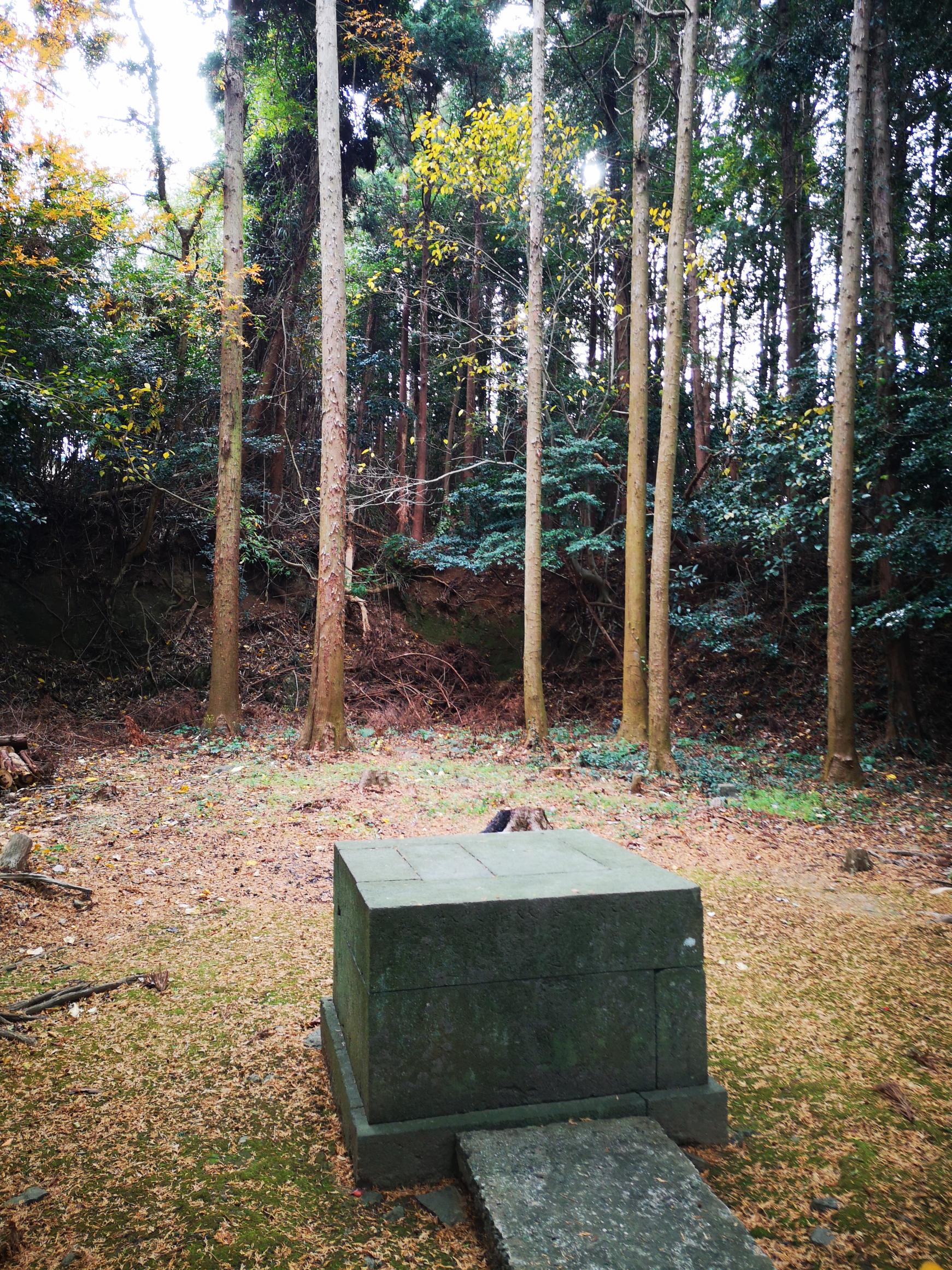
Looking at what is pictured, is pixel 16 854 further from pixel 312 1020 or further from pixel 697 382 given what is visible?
pixel 697 382

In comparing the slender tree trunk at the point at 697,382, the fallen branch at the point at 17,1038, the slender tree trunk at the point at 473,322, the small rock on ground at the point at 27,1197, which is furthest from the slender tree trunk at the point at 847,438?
the small rock on ground at the point at 27,1197

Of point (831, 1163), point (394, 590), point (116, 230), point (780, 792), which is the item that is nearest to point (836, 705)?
point (780, 792)

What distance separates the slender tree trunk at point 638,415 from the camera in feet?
33.9

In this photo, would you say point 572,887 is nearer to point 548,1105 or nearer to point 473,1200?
point 548,1105

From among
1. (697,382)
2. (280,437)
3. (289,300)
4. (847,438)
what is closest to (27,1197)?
(847,438)

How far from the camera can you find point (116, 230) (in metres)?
11.1

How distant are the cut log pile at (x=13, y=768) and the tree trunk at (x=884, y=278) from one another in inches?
413

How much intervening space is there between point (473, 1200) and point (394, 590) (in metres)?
13.6

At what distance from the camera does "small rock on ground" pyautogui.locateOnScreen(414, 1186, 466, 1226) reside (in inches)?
94.2

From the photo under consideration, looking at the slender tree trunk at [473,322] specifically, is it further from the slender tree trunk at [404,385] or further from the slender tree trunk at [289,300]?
the slender tree trunk at [289,300]

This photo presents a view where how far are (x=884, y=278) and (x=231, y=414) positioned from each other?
9172 mm

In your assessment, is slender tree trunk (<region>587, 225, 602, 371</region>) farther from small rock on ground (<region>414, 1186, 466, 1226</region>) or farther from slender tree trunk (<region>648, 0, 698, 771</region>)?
small rock on ground (<region>414, 1186, 466, 1226</region>)

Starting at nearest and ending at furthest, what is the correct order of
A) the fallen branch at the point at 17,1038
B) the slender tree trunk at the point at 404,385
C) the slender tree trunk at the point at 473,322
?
the fallen branch at the point at 17,1038 → the slender tree trunk at the point at 473,322 → the slender tree trunk at the point at 404,385

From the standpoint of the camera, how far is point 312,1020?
3.74m
